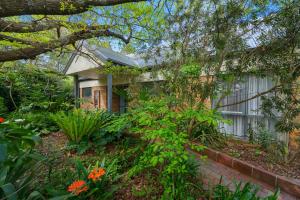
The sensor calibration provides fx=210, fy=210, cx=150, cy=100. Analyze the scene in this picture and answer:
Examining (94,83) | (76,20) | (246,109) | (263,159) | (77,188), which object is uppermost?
(76,20)

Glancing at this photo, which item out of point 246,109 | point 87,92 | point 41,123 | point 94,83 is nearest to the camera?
point 246,109

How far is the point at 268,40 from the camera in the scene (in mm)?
4129

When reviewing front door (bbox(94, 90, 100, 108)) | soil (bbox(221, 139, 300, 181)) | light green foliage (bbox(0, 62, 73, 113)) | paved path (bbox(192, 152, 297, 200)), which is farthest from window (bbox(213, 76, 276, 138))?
front door (bbox(94, 90, 100, 108))

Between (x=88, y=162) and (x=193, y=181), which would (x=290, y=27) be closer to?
(x=193, y=181)

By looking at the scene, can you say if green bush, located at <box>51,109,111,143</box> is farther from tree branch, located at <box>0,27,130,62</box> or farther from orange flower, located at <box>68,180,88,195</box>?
orange flower, located at <box>68,180,88,195</box>

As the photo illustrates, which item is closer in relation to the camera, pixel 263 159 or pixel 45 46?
pixel 263 159

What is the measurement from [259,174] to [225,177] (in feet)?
1.89

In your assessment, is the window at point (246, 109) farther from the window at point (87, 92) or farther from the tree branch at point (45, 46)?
the window at point (87, 92)

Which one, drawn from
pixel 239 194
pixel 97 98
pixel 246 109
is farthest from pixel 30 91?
pixel 239 194

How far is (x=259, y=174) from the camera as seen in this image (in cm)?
369

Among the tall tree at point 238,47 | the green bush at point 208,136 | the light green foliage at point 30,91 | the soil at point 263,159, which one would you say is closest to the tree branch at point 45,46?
the tall tree at point 238,47

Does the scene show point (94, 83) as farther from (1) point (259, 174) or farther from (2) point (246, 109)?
(1) point (259, 174)

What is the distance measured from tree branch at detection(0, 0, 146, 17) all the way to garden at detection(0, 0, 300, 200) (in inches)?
0.7

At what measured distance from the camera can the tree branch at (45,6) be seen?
353 cm
